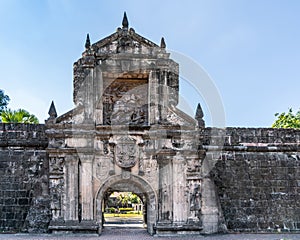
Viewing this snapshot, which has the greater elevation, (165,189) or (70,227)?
(165,189)

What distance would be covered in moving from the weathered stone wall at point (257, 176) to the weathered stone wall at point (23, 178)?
235 inches

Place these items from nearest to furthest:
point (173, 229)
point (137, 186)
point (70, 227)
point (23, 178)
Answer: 1. point (70, 227)
2. point (173, 229)
3. point (137, 186)
4. point (23, 178)

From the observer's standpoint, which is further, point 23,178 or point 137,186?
point 23,178

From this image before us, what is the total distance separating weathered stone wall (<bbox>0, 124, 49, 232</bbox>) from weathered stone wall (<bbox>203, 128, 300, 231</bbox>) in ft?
19.5

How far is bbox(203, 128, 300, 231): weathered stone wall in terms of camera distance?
45.1ft

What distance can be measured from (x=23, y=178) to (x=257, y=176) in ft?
27.3

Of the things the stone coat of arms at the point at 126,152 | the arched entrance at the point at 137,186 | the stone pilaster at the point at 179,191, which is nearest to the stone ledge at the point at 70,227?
the arched entrance at the point at 137,186

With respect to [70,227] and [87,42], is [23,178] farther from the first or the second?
[87,42]

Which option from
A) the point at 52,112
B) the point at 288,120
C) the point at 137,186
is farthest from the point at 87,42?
the point at 288,120

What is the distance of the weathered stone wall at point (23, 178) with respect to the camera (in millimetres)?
A: 12773

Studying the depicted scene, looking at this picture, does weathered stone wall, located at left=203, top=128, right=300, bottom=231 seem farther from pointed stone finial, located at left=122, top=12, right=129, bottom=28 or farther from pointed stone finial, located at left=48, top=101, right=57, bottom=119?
pointed stone finial, located at left=48, top=101, right=57, bottom=119

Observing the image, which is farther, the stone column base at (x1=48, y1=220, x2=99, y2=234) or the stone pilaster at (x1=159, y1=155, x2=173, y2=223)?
the stone pilaster at (x1=159, y1=155, x2=173, y2=223)

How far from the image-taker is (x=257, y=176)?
14.6 m


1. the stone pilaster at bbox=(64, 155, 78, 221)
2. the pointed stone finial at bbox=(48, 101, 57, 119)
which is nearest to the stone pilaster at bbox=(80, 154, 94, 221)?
the stone pilaster at bbox=(64, 155, 78, 221)
